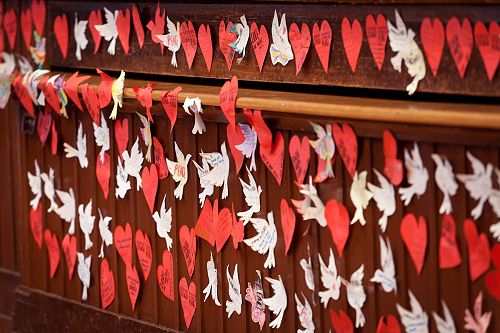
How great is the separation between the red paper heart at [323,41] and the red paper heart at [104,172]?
99cm

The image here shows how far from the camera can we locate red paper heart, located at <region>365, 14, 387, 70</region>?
8.59 feet

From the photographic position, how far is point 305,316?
289 cm

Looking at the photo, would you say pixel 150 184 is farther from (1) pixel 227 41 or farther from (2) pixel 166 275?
(1) pixel 227 41

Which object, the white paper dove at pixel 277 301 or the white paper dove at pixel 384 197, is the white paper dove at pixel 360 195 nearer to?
the white paper dove at pixel 384 197

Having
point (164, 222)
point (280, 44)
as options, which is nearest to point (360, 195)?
point (280, 44)

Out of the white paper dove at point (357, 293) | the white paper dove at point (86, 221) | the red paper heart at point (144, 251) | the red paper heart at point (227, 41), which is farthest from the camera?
the white paper dove at point (86, 221)

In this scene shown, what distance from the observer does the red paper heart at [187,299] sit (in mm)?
3258

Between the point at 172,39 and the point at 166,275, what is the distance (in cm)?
73

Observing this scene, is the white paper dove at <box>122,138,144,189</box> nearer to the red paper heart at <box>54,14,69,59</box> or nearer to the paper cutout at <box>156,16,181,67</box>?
the paper cutout at <box>156,16,181,67</box>

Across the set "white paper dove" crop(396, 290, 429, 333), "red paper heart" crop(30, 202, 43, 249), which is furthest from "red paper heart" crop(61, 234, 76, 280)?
"white paper dove" crop(396, 290, 429, 333)

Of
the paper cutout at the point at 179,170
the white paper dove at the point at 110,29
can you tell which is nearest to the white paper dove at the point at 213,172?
the paper cutout at the point at 179,170

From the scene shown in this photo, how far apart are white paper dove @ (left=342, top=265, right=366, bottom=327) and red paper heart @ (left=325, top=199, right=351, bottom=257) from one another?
7 cm

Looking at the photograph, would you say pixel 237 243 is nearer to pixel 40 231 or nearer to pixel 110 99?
pixel 110 99

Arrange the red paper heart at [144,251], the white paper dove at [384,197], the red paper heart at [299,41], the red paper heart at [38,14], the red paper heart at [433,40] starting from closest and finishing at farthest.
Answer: the red paper heart at [433,40] → the white paper dove at [384,197] → the red paper heart at [299,41] → the red paper heart at [144,251] → the red paper heart at [38,14]
